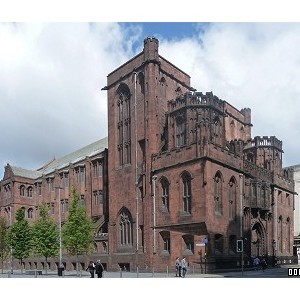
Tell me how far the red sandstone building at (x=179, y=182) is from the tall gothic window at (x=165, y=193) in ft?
0.34

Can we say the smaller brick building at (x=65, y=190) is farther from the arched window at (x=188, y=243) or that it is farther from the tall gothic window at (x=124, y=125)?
the arched window at (x=188, y=243)

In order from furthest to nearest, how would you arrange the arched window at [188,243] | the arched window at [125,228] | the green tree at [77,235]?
the arched window at [125,228] → the green tree at [77,235] → the arched window at [188,243]

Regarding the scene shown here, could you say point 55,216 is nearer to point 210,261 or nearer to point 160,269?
point 160,269

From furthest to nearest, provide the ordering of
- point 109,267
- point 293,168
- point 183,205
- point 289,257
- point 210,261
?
point 293,168, point 289,257, point 109,267, point 183,205, point 210,261

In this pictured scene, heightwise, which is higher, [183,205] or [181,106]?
[181,106]

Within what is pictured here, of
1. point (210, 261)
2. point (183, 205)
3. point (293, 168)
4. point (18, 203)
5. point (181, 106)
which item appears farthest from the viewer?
point (18, 203)

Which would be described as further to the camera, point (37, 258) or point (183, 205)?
point (37, 258)

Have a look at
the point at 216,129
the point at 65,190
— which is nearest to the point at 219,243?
the point at 216,129

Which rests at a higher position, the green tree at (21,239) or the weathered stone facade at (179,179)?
the weathered stone facade at (179,179)

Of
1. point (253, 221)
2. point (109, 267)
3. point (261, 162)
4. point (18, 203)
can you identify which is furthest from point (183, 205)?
point (18, 203)

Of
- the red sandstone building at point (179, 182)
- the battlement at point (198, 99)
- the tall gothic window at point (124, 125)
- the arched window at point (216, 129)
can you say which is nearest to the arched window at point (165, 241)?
the red sandstone building at point (179, 182)

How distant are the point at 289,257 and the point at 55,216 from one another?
111 ft

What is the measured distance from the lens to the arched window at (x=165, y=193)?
42.2m

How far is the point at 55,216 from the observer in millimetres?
68312
